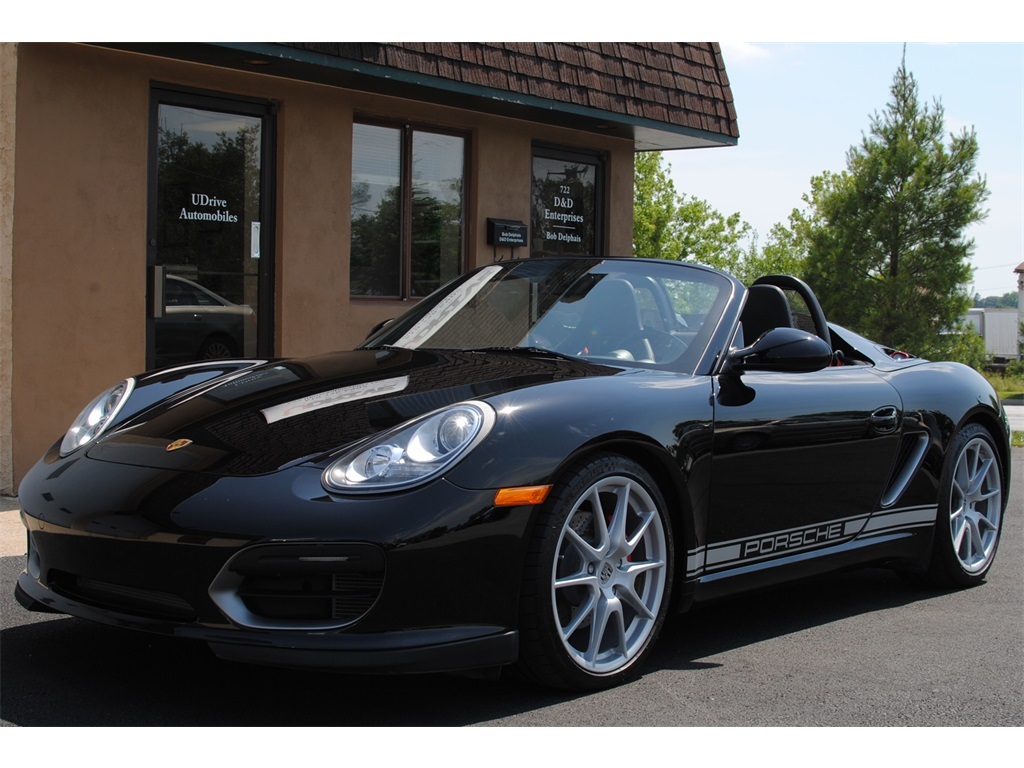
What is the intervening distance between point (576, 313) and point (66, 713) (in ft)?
7.41

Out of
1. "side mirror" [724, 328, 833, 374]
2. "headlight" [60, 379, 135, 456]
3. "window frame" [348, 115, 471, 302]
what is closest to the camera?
"headlight" [60, 379, 135, 456]

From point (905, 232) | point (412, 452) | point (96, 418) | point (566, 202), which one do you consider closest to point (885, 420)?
point (412, 452)

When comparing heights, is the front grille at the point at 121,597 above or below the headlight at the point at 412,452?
below

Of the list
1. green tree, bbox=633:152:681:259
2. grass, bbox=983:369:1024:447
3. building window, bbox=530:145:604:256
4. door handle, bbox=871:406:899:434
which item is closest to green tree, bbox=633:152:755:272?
green tree, bbox=633:152:681:259

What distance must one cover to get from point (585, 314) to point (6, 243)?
4.54 m

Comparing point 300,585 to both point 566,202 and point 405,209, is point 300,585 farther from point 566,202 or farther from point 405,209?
point 566,202

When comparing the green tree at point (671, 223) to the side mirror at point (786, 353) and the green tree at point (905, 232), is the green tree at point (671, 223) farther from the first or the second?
the side mirror at point (786, 353)

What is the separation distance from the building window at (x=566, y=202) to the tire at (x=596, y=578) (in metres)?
7.93

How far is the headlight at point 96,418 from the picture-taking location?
4.10 m

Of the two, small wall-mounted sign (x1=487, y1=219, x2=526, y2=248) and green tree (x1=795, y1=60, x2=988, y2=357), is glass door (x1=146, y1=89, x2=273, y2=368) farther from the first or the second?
green tree (x1=795, y1=60, x2=988, y2=357)

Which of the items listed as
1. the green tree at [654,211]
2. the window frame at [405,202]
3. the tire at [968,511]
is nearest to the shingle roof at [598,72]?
the window frame at [405,202]

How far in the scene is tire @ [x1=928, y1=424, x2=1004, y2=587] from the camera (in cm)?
533

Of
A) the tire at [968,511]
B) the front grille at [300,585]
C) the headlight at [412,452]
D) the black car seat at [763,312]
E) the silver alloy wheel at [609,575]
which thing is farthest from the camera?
the tire at [968,511]

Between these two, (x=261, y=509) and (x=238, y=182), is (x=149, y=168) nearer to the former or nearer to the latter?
(x=238, y=182)
